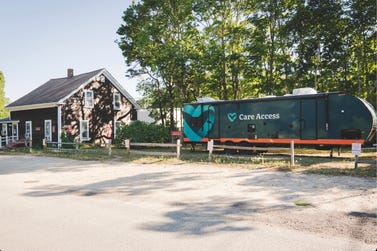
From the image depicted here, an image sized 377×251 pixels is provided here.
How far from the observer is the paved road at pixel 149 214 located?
15.4 feet

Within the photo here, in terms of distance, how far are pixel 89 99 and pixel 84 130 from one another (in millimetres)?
3276

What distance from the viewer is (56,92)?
99.4 ft

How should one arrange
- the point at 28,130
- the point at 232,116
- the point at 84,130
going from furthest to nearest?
the point at 28,130, the point at 84,130, the point at 232,116

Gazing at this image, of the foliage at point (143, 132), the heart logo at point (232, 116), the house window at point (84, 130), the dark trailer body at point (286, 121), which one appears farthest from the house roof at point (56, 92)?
the heart logo at point (232, 116)

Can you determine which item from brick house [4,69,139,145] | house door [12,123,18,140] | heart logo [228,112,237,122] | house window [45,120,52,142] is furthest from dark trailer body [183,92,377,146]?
house door [12,123,18,140]

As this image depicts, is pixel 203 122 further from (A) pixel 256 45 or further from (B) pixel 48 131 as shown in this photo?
(B) pixel 48 131

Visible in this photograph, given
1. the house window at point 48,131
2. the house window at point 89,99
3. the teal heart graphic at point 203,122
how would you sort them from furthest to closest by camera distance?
1. the house window at point 89,99
2. the house window at point 48,131
3. the teal heart graphic at point 203,122

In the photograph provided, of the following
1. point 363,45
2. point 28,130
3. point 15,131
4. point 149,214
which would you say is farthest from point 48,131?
point 363,45

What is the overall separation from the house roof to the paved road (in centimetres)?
1852

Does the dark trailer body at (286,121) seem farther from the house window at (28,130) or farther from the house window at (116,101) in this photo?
the house window at (28,130)

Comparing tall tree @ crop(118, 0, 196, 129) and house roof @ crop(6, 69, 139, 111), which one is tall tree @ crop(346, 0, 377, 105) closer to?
tall tree @ crop(118, 0, 196, 129)

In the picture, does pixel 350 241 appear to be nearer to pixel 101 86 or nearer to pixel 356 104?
pixel 356 104

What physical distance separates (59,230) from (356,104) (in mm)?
14764

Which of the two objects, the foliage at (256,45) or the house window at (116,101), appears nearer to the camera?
the foliage at (256,45)
